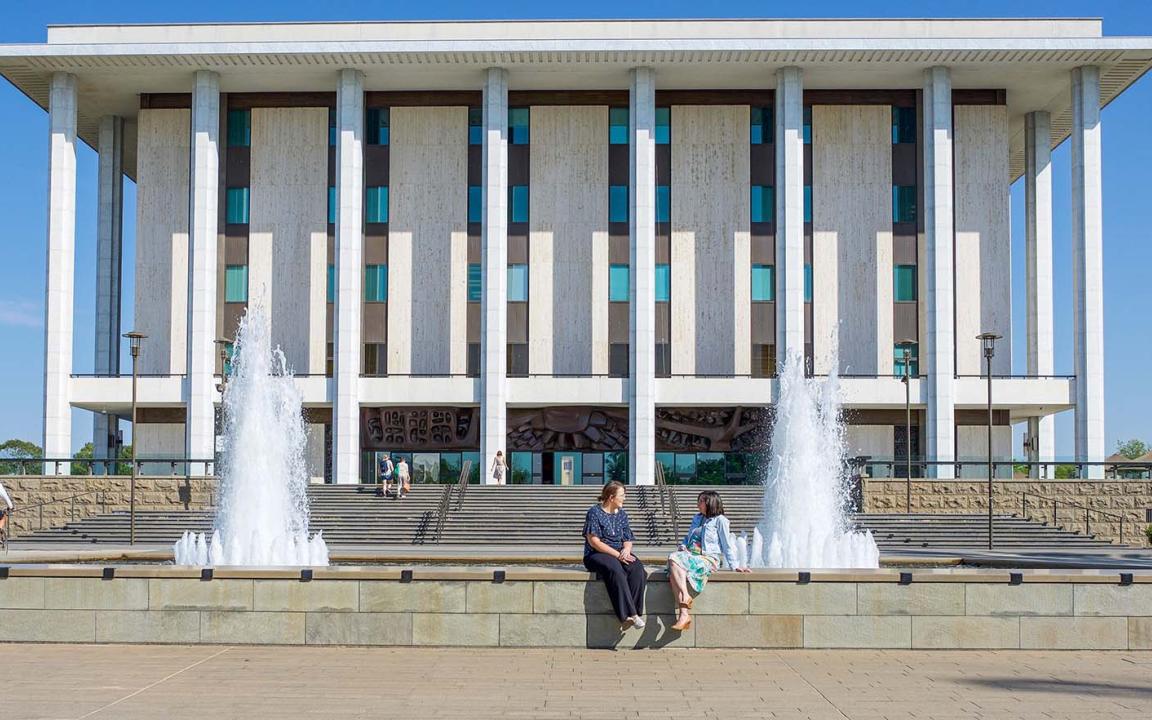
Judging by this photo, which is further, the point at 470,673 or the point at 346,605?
the point at 346,605

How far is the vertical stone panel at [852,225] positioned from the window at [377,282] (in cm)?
1605

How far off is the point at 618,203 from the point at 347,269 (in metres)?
10.4

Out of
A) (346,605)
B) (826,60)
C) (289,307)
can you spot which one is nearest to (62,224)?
(289,307)

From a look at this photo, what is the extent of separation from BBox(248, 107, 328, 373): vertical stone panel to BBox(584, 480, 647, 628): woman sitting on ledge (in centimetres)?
3520

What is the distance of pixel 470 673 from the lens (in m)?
10.8

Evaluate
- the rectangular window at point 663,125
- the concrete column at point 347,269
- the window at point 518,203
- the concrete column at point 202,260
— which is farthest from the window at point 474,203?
the concrete column at point 202,260

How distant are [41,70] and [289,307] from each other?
11.9m

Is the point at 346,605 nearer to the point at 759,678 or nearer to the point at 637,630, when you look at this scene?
the point at 637,630

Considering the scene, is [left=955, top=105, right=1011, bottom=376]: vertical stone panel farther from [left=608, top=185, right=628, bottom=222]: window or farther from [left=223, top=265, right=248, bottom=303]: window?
[left=223, top=265, right=248, bottom=303]: window

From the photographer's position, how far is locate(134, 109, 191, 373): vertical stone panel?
151ft

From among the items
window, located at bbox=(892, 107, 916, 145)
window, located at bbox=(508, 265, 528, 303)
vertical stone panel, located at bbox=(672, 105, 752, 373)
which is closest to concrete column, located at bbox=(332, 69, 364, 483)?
window, located at bbox=(508, 265, 528, 303)

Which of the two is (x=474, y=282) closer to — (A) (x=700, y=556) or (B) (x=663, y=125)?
(B) (x=663, y=125)

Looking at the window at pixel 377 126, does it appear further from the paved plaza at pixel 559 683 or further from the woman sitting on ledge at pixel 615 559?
the woman sitting on ledge at pixel 615 559

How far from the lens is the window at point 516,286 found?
149 ft
